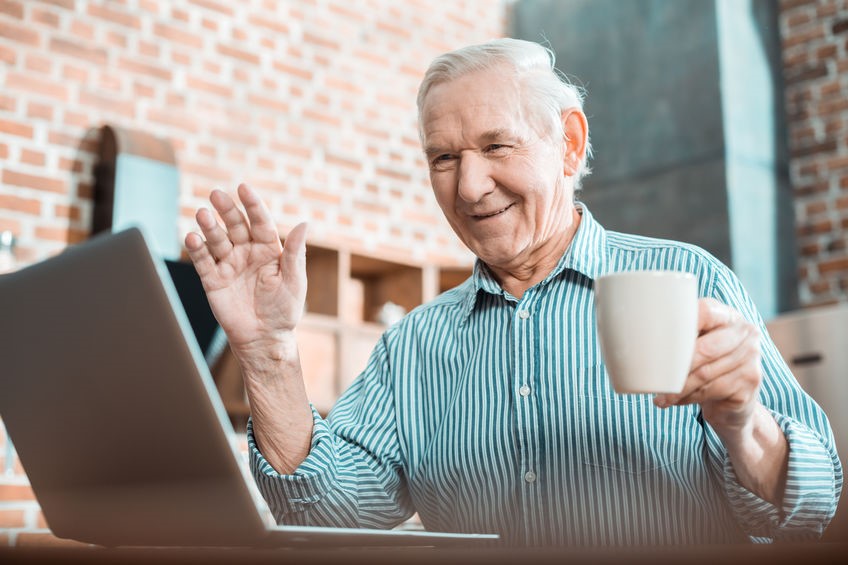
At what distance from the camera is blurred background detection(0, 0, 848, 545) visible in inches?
120

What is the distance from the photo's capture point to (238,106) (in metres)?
3.60

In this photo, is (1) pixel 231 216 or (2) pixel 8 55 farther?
(2) pixel 8 55

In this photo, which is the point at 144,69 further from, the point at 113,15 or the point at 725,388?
the point at 725,388

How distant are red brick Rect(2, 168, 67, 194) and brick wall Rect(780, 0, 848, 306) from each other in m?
2.99

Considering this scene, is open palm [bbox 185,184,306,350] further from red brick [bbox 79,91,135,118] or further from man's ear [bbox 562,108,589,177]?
red brick [bbox 79,91,135,118]

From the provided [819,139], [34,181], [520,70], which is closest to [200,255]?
[520,70]

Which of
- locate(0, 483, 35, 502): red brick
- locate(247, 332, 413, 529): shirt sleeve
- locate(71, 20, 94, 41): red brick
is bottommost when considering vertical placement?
locate(0, 483, 35, 502): red brick

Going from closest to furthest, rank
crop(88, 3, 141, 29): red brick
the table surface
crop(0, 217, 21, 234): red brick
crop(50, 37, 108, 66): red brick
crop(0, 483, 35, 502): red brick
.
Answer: the table surface, crop(0, 483, 35, 502): red brick, crop(0, 217, 21, 234): red brick, crop(50, 37, 108, 66): red brick, crop(88, 3, 141, 29): red brick

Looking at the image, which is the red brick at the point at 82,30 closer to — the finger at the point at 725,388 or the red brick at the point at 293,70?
the red brick at the point at 293,70

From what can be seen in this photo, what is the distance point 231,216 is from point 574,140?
73 centimetres

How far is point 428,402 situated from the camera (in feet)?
4.48

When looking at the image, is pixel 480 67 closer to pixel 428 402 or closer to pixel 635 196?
pixel 428 402

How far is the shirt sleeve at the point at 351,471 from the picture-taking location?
108cm

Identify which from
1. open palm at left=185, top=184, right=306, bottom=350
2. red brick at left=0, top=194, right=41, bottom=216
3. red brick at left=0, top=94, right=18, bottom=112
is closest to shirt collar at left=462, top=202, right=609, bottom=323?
open palm at left=185, top=184, right=306, bottom=350
